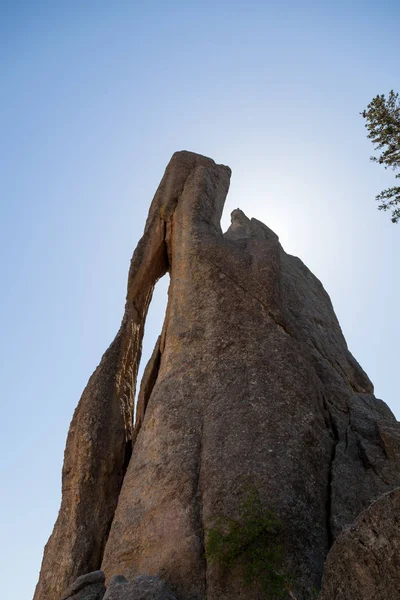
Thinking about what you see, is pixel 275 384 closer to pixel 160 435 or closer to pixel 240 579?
pixel 160 435

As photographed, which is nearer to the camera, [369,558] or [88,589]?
[369,558]

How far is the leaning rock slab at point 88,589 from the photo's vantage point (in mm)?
12016

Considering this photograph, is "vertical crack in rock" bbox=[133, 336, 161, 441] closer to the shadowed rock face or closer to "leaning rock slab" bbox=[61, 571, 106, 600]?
the shadowed rock face

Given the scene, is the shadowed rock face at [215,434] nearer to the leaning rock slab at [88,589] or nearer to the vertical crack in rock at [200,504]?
the vertical crack in rock at [200,504]

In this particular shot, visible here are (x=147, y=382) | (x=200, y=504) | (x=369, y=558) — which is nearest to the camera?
(x=369, y=558)

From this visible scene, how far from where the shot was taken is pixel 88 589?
1219 cm

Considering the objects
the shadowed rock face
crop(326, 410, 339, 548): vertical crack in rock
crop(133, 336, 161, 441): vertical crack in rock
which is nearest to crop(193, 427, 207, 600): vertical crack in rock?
the shadowed rock face

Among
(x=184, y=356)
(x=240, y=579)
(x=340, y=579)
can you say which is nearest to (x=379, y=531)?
(x=340, y=579)

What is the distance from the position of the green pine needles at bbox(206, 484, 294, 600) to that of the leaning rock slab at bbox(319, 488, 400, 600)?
321cm

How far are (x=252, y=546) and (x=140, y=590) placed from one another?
2.37 metres

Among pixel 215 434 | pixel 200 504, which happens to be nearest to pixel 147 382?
pixel 215 434

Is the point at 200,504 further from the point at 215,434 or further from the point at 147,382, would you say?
the point at 147,382

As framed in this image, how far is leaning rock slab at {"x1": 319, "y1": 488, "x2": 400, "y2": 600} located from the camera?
734 centimetres

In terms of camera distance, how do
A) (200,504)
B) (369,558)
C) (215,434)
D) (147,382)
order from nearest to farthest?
(369,558) → (200,504) → (215,434) → (147,382)
